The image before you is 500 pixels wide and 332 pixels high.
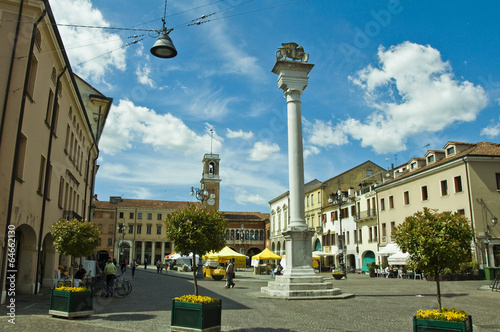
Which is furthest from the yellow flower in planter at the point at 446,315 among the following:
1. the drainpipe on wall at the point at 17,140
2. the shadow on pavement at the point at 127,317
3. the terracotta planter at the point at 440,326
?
the drainpipe on wall at the point at 17,140

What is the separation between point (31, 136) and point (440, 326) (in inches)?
572

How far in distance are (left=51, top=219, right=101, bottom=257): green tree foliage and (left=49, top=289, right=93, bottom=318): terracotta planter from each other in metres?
3.92

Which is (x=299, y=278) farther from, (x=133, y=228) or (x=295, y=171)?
(x=133, y=228)

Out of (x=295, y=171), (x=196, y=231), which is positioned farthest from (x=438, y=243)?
(x=295, y=171)

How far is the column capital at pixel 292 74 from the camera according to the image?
19.2m

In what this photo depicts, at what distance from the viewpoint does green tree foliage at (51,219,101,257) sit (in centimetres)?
1481

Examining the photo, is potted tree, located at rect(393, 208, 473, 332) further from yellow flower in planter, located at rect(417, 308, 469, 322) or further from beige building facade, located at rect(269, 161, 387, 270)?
beige building facade, located at rect(269, 161, 387, 270)

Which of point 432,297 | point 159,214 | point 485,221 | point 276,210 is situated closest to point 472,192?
point 485,221

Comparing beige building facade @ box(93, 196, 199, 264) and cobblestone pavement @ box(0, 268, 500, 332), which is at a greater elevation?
beige building facade @ box(93, 196, 199, 264)

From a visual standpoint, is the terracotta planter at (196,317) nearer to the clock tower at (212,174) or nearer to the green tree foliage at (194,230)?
the green tree foliage at (194,230)

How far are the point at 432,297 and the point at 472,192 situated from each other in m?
15.5

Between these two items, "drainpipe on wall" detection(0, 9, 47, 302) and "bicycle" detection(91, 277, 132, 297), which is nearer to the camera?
"drainpipe on wall" detection(0, 9, 47, 302)

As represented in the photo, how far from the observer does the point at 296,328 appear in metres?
9.76

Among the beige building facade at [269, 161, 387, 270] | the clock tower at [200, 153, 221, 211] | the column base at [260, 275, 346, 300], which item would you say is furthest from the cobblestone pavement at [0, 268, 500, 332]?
the clock tower at [200, 153, 221, 211]
